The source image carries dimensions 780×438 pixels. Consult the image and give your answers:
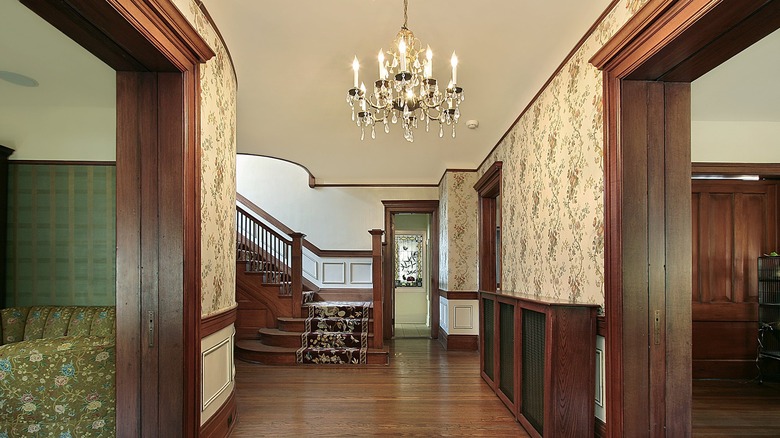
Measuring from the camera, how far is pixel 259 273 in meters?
7.07

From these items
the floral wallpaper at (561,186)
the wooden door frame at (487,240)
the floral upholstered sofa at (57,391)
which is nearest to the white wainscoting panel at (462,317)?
the wooden door frame at (487,240)

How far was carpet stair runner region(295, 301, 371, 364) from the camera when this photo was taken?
602 centimetres

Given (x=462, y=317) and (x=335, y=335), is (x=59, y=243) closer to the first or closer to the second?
(x=335, y=335)

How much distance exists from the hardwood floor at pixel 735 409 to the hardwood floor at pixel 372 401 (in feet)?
5.08

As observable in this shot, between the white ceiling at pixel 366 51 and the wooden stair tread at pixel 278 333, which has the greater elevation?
the white ceiling at pixel 366 51

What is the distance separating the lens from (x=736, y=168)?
5.00 m

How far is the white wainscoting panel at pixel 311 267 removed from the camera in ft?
27.9

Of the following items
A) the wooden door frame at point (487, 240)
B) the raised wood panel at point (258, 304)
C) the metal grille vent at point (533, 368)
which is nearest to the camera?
the metal grille vent at point (533, 368)

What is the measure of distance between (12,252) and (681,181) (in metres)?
5.38

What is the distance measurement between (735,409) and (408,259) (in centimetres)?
776

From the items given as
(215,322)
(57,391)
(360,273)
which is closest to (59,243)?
(57,391)

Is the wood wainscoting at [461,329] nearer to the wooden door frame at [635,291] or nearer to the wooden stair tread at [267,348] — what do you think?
the wooden stair tread at [267,348]

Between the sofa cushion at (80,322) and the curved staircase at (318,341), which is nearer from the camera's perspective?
the sofa cushion at (80,322)

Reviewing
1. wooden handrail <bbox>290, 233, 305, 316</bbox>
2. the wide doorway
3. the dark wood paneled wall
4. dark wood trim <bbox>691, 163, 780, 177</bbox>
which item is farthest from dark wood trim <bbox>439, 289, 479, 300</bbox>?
the wide doorway
